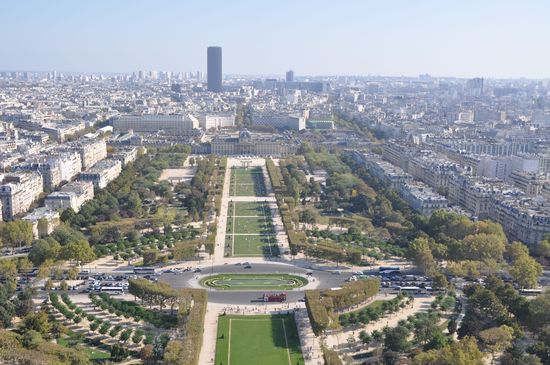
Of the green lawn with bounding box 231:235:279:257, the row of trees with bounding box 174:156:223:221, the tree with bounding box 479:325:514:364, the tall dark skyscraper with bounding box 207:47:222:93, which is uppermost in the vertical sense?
the tall dark skyscraper with bounding box 207:47:222:93

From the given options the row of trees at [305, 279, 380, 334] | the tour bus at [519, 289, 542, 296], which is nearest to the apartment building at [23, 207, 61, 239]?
the row of trees at [305, 279, 380, 334]

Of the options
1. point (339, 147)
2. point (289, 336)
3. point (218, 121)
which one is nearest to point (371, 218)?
point (289, 336)

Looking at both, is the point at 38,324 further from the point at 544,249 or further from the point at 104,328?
the point at 544,249

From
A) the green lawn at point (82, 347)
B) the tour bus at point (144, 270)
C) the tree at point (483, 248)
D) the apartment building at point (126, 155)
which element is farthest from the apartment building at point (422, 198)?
the apartment building at point (126, 155)

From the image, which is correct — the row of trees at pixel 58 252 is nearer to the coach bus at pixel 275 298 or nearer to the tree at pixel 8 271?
the tree at pixel 8 271

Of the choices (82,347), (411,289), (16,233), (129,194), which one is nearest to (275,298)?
(411,289)

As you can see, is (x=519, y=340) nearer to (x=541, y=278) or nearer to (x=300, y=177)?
(x=541, y=278)

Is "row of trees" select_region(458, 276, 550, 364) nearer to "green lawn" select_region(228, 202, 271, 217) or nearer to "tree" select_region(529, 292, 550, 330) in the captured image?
"tree" select_region(529, 292, 550, 330)
